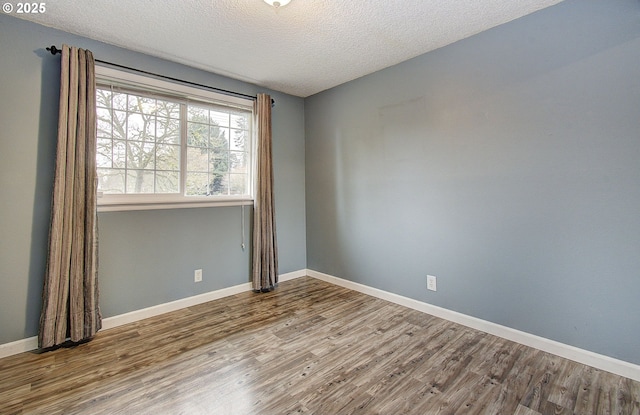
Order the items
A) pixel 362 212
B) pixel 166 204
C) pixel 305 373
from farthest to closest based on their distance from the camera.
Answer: pixel 362 212
pixel 166 204
pixel 305 373

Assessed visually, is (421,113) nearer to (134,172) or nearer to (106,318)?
(134,172)

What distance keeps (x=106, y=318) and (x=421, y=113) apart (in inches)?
136

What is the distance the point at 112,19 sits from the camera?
224 centimetres

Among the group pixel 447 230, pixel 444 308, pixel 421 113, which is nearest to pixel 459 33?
pixel 421 113

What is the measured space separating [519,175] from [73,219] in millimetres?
3512

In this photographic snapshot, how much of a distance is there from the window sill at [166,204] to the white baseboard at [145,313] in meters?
0.96

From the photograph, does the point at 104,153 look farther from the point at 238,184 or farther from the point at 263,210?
the point at 263,210

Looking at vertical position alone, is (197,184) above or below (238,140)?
below

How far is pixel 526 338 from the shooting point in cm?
224

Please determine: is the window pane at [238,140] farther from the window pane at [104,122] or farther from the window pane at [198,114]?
the window pane at [104,122]

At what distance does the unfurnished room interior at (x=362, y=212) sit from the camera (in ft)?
6.04

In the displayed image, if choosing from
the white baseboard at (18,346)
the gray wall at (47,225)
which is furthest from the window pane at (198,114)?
the white baseboard at (18,346)

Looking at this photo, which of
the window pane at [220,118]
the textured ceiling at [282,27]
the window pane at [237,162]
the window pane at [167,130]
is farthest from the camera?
the window pane at [237,162]

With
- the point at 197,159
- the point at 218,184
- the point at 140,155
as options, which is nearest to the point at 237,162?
the point at 218,184
